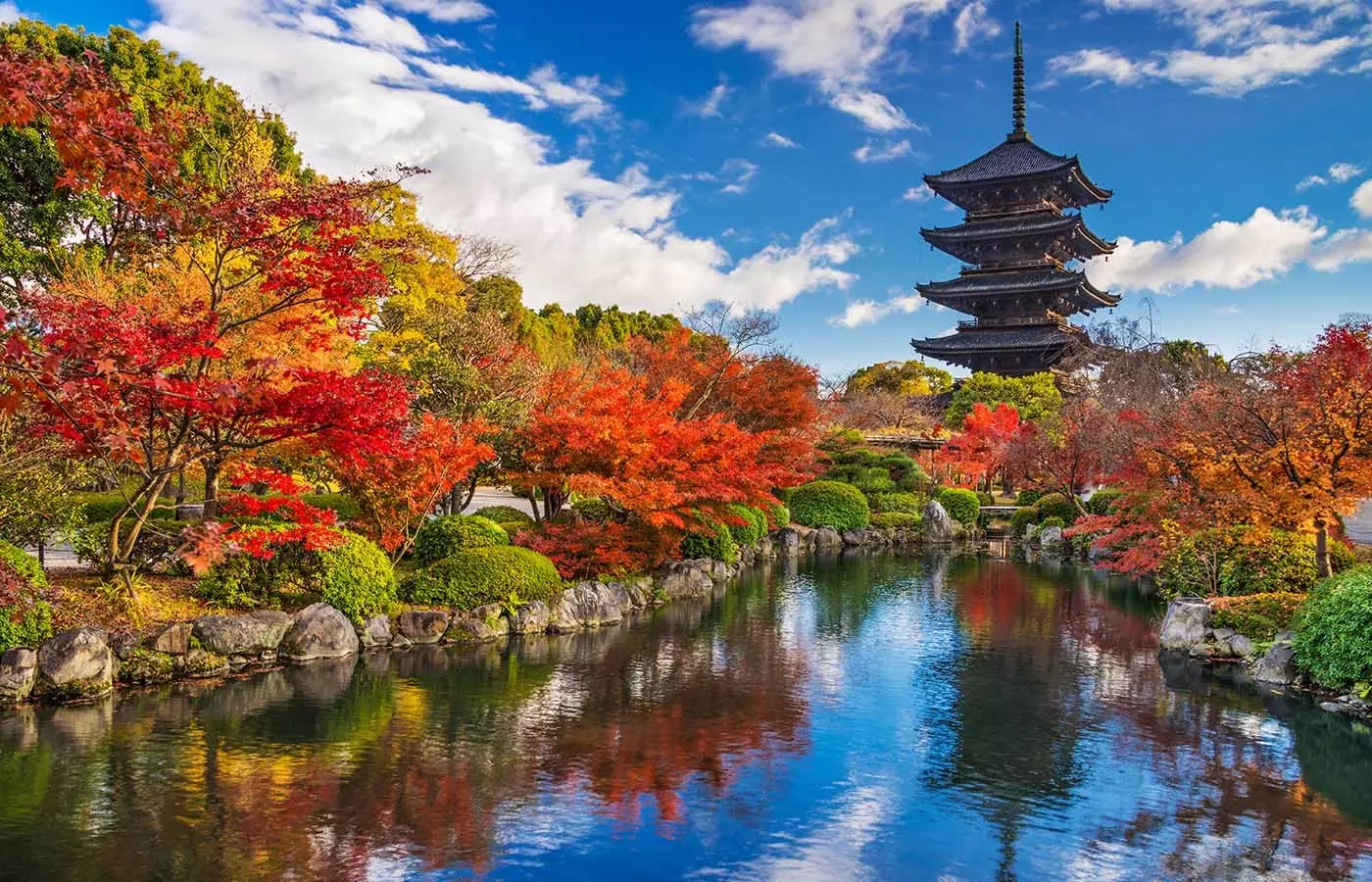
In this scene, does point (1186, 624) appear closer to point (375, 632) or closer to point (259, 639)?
point (375, 632)

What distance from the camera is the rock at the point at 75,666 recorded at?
9305mm

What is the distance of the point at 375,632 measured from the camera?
39.9ft

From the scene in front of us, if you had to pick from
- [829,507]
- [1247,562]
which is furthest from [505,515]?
[1247,562]

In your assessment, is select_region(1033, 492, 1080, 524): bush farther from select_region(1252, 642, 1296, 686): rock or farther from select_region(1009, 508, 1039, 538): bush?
select_region(1252, 642, 1296, 686): rock

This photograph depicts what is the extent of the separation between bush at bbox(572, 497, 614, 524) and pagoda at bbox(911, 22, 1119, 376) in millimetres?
27863

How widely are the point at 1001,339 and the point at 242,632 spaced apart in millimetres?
37705

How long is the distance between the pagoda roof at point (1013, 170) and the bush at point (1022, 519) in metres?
19.4

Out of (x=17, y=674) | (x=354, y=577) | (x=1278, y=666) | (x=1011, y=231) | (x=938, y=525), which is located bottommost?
(x=1278, y=666)

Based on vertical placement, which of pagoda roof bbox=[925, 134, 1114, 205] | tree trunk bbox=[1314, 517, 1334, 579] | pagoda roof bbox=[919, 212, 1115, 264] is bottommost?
tree trunk bbox=[1314, 517, 1334, 579]

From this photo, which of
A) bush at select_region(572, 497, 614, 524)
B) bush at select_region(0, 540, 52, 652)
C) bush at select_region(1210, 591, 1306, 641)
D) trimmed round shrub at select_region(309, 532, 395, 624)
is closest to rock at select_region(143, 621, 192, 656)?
bush at select_region(0, 540, 52, 652)

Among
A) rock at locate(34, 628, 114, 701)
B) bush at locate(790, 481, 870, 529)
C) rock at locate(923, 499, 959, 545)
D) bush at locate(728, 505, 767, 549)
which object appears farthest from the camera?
rock at locate(923, 499, 959, 545)

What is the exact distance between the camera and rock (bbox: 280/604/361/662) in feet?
36.9

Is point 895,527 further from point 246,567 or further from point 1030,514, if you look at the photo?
point 246,567

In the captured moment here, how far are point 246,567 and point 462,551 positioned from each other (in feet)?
9.54
